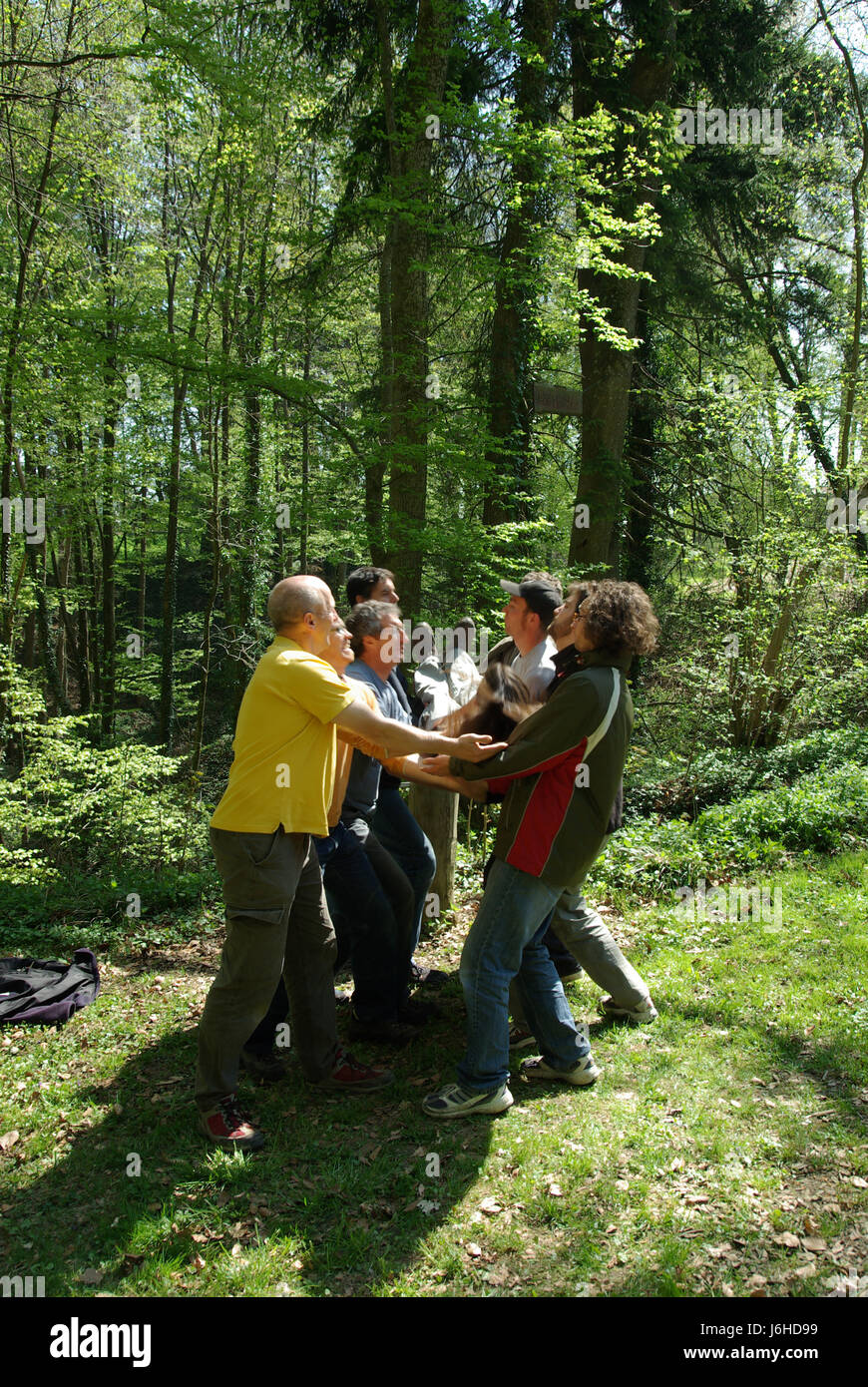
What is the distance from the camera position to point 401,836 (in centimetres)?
485

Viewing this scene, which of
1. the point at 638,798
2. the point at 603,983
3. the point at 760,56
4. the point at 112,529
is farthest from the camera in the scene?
the point at 112,529

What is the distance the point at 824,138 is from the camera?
603 inches

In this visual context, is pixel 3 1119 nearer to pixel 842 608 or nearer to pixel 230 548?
pixel 842 608

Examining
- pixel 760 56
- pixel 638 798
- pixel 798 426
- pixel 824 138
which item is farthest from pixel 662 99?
pixel 638 798

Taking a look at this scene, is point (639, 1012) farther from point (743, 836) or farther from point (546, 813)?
point (743, 836)

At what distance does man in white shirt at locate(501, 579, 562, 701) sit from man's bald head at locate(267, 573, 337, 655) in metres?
1.14

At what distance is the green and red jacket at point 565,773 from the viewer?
3.51 m

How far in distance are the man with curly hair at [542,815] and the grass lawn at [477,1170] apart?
0.36 meters

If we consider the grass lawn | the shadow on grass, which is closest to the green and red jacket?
the grass lawn

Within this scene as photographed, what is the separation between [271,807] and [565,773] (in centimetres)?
123

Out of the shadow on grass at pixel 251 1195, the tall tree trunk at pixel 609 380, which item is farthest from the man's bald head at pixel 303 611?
the tall tree trunk at pixel 609 380

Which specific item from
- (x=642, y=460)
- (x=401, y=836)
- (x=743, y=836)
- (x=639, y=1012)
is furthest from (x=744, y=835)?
(x=642, y=460)

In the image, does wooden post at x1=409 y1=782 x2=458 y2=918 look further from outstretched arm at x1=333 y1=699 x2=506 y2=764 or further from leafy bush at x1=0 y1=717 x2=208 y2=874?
leafy bush at x1=0 y1=717 x2=208 y2=874
